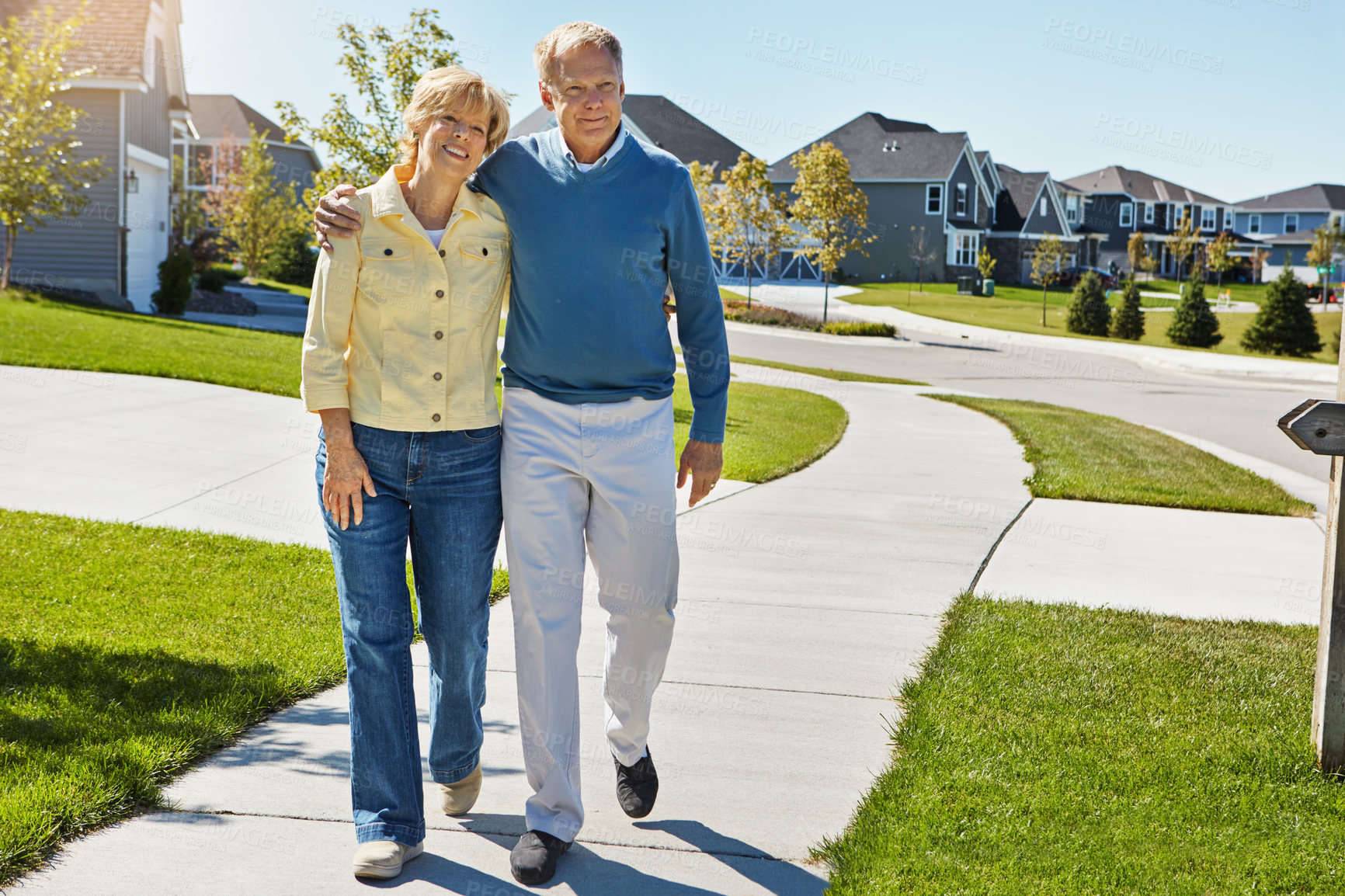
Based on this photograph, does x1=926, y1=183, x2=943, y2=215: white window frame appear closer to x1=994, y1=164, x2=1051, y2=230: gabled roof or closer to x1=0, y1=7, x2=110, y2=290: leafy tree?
x1=994, y1=164, x2=1051, y2=230: gabled roof

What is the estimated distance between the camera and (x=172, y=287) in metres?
24.2

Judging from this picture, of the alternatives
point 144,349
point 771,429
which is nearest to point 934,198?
point 771,429

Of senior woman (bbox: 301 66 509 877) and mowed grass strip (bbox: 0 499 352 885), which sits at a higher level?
senior woman (bbox: 301 66 509 877)

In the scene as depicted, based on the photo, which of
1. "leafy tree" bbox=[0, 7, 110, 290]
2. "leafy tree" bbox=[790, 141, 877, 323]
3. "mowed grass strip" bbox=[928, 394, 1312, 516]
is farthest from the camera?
"leafy tree" bbox=[790, 141, 877, 323]

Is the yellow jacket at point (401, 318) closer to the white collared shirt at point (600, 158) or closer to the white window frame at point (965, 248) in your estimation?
the white collared shirt at point (600, 158)

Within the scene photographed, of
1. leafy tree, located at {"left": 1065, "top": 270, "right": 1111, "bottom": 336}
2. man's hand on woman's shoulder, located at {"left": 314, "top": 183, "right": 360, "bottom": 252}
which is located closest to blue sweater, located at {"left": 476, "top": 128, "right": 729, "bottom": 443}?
man's hand on woman's shoulder, located at {"left": 314, "top": 183, "right": 360, "bottom": 252}

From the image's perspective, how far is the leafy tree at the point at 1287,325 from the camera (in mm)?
32844

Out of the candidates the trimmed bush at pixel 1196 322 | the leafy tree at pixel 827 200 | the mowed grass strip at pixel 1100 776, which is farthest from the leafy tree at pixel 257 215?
the mowed grass strip at pixel 1100 776

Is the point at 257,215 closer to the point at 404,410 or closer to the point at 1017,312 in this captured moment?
the point at 1017,312

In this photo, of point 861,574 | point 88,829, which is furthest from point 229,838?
point 861,574

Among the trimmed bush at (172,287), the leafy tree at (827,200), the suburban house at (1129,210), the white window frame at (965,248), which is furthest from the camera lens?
the suburban house at (1129,210)

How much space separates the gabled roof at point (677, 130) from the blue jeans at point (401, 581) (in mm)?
50932

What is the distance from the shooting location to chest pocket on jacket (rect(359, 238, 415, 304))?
3098mm

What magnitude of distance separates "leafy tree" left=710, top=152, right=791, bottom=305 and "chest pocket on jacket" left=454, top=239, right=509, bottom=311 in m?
35.2
